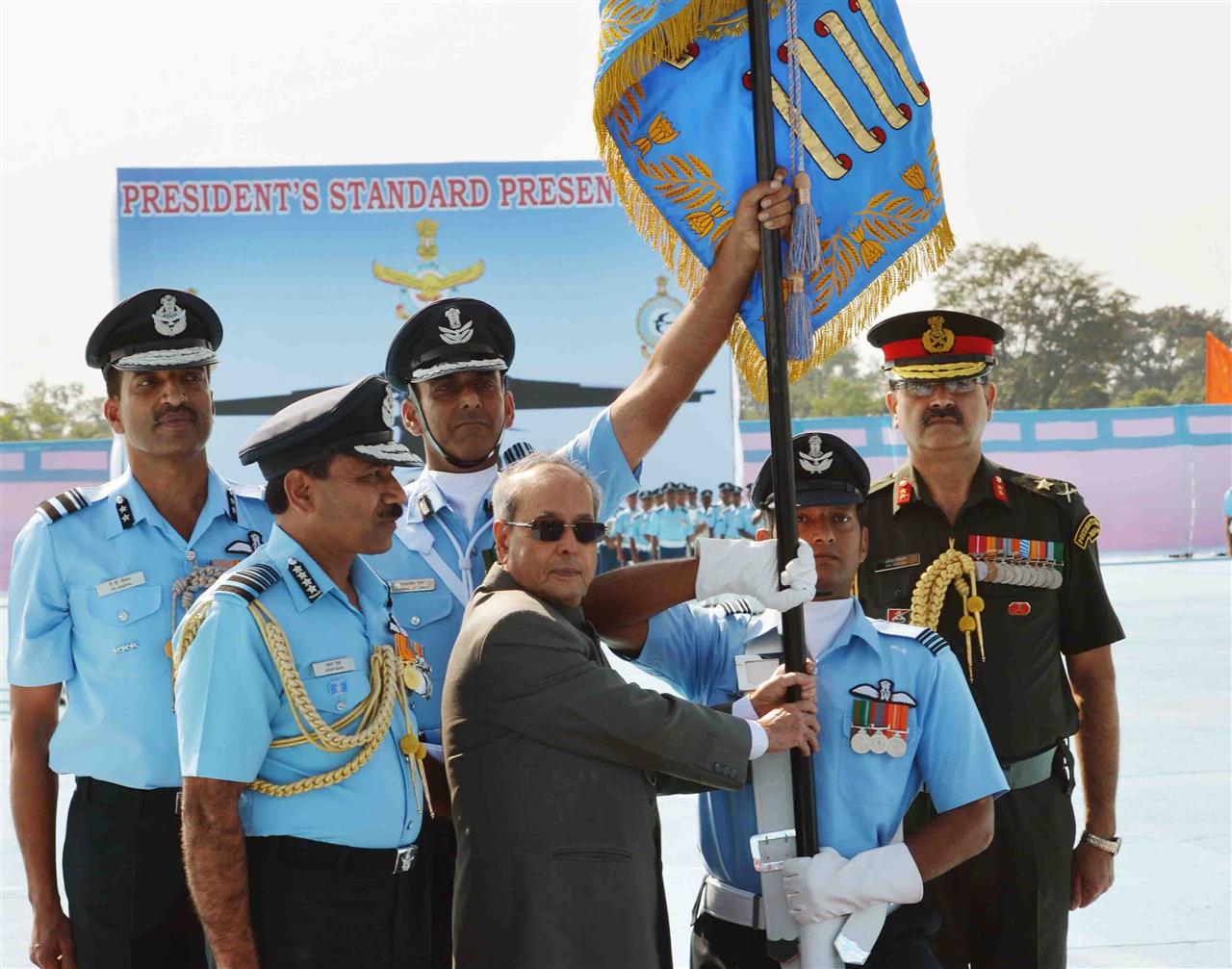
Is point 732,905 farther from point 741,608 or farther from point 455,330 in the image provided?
point 455,330

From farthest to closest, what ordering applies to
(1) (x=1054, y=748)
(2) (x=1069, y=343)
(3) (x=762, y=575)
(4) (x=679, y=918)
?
(2) (x=1069, y=343) → (4) (x=679, y=918) → (1) (x=1054, y=748) → (3) (x=762, y=575)

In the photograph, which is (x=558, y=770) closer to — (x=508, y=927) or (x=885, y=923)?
(x=508, y=927)

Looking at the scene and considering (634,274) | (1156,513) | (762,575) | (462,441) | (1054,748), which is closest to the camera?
(762,575)

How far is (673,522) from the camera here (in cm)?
2152

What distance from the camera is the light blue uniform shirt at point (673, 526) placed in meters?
21.3

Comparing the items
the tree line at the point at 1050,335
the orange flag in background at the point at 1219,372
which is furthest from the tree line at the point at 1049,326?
the orange flag in background at the point at 1219,372

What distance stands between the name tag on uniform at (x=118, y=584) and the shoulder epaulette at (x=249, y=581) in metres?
0.57

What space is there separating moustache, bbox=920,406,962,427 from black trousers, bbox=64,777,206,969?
1.94m

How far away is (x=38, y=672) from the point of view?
3.03m

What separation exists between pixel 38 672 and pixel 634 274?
16856 mm

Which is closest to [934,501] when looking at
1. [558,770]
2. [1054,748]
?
[1054,748]

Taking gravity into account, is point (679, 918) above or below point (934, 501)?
below

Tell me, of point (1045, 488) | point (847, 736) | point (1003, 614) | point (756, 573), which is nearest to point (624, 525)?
point (1045, 488)

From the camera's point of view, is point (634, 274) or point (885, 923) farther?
point (634, 274)
